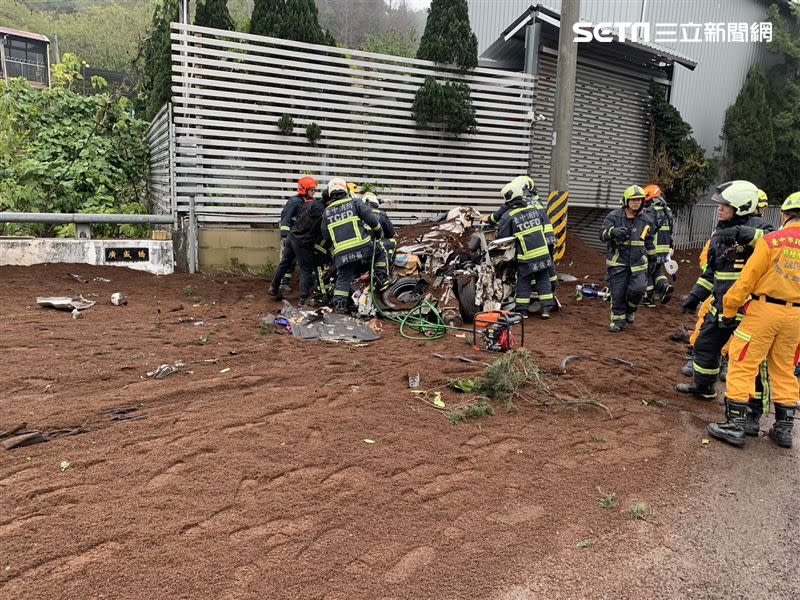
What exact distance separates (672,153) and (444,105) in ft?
26.3

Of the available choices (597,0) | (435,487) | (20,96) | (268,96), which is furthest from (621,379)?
(597,0)

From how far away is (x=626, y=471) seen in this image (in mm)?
3707

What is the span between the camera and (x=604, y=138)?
1439 cm

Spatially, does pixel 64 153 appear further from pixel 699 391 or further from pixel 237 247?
pixel 699 391

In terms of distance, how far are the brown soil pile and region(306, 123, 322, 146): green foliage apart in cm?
517

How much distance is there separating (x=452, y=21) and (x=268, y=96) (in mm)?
3944

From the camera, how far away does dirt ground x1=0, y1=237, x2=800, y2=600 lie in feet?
8.38

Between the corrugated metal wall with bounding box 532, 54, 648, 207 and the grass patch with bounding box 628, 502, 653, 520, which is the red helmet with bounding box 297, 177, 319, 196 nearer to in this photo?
the corrugated metal wall with bounding box 532, 54, 648, 207

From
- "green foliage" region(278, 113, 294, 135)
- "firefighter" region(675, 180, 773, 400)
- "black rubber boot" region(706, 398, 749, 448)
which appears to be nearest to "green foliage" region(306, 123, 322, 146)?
"green foliage" region(278, 113, 294, 135)

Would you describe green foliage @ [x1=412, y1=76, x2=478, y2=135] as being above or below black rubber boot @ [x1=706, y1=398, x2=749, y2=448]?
above

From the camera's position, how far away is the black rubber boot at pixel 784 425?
14.1 ft

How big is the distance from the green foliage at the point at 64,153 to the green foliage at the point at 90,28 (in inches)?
1522

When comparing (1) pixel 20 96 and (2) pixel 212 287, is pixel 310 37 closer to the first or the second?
(2) pixel 212 287

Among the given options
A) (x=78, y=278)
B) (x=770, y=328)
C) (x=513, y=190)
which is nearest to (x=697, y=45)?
(x=513, y=190)
